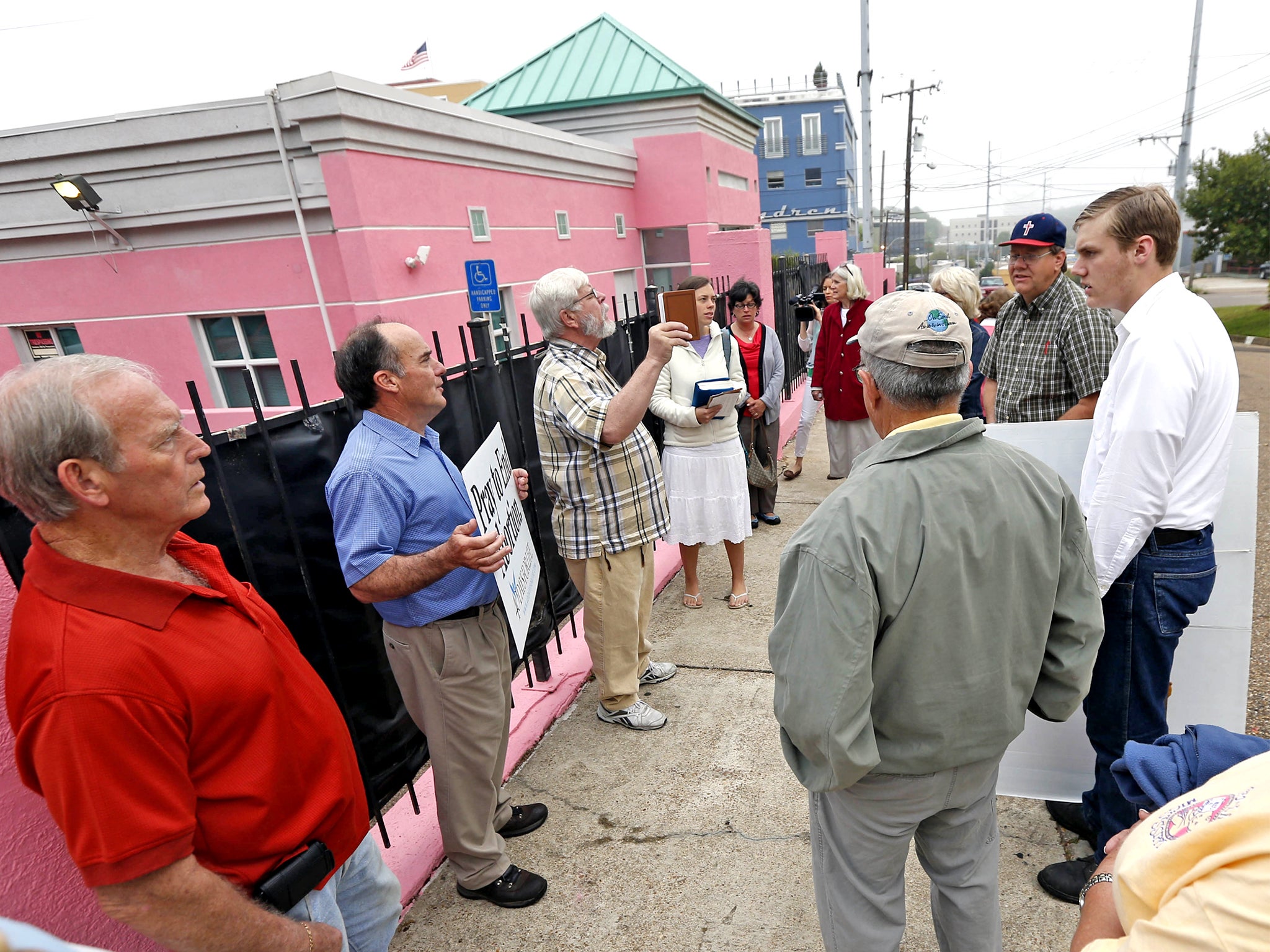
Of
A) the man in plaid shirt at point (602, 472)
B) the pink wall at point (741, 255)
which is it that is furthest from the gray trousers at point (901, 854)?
the pink wall at point (741, 255)

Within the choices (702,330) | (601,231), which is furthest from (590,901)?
(601,231)

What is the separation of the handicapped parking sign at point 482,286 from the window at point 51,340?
7.29 meters

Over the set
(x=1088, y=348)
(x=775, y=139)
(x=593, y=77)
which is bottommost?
(x=1088, y=348)

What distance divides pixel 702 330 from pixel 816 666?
304cm

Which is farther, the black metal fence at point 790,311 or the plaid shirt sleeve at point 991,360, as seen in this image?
the black metal fence at point 790,311

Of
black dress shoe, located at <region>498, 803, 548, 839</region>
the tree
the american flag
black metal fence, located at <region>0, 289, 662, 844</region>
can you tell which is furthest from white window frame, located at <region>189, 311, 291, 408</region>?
the tree

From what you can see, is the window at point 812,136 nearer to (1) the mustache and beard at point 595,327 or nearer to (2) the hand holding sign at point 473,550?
(1) the mustache and beard at point 595,327

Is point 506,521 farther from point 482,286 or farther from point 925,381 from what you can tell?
point 482,286

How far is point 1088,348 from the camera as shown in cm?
272

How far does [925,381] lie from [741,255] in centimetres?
611

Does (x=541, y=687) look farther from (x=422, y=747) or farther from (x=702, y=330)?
(x=702, y=330)

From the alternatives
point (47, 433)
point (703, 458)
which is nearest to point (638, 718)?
point (703, 458)

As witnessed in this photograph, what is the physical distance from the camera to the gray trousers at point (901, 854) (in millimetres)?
1555

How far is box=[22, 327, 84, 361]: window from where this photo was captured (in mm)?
11594
